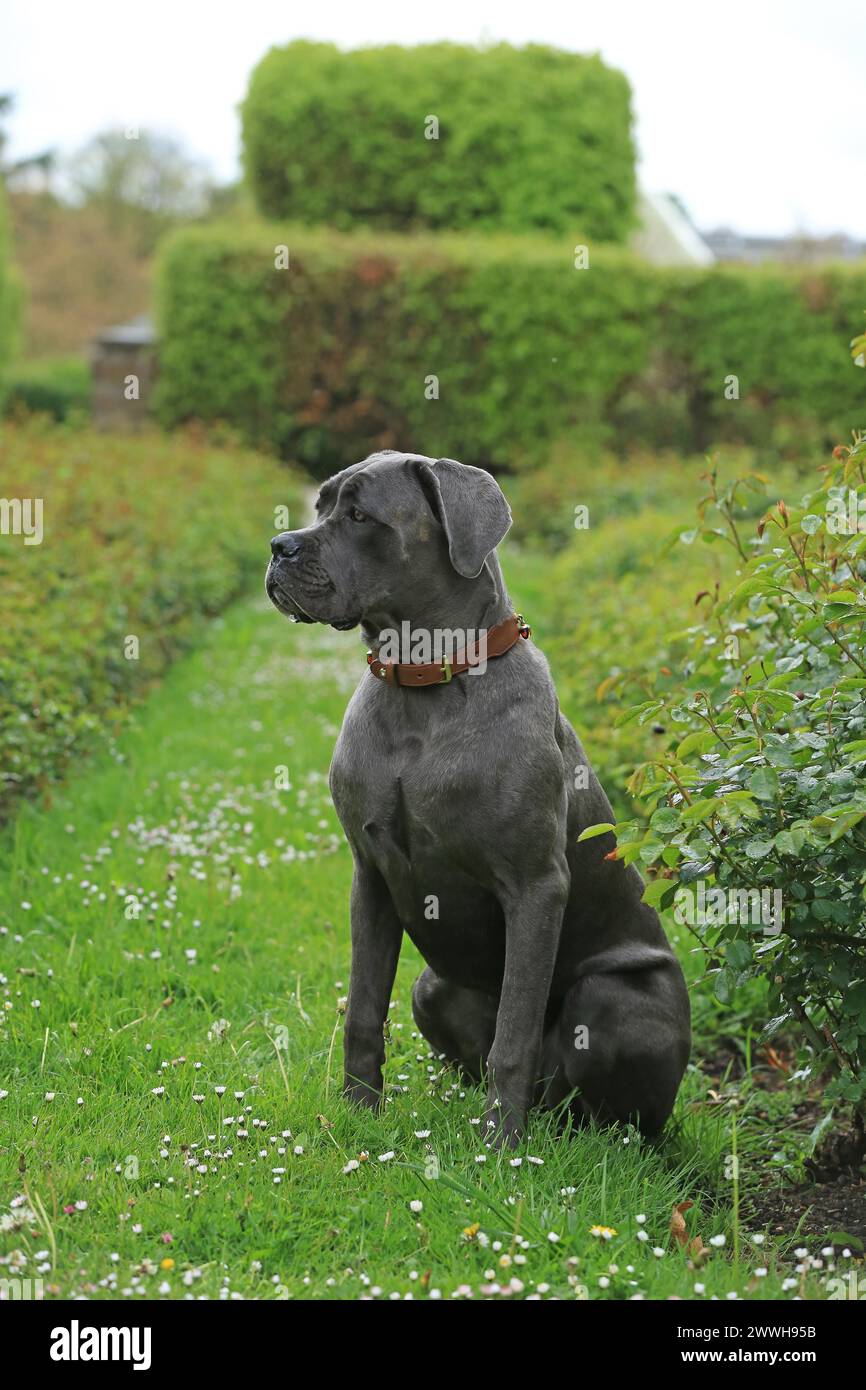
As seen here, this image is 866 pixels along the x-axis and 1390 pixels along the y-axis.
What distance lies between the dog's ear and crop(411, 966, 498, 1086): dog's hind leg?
3.89 ft

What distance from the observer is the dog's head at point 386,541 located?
10.5ft

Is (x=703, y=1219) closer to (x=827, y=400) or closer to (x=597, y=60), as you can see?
(x=827, y=400)

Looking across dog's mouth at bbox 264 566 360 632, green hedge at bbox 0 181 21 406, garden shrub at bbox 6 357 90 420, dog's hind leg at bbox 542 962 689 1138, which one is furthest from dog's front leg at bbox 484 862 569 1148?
green hedge at bbox 0 181 21 406

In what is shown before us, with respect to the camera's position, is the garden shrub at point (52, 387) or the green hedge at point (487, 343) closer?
the green hedge at point (487, 343)

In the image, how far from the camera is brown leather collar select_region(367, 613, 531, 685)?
323 cm

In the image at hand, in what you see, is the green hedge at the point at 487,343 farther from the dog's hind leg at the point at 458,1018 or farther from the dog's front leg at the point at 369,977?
the dog's front leg at the point at 369,977

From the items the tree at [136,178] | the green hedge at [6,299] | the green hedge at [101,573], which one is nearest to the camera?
the green hedge at [101,573]

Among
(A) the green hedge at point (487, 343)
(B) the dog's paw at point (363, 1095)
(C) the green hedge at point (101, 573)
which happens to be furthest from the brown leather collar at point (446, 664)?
(A) the green hedge at point (487, 343)

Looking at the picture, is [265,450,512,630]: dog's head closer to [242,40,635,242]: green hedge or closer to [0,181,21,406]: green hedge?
[242,40,635,242]: green hedge

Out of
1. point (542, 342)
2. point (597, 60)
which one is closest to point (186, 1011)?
point (542, 342)

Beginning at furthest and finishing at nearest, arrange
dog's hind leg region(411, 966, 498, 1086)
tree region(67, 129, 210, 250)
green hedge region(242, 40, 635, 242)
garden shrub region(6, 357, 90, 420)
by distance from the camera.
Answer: tree region(67, 129, 210, 250)
garden shrub region(6, 357, 90, 420)
green hedge region(242, 40, 635, 242)
dog's hind leg region(411, 966, 498, 1086)

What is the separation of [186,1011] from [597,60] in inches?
758

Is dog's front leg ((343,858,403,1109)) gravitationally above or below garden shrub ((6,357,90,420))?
below

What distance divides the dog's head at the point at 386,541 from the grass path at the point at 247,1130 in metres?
1.34
